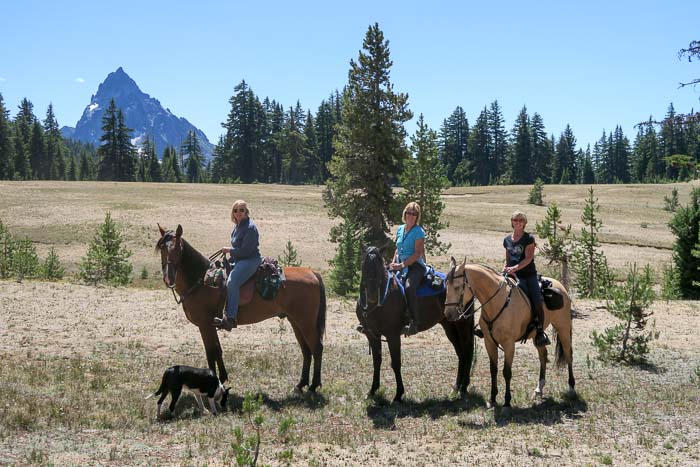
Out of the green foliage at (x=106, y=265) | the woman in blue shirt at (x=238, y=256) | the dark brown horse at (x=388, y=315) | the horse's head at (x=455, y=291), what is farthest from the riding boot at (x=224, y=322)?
the green foliage at (x=106, y=265)

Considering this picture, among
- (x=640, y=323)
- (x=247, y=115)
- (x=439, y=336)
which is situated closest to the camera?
(x=640, y=323)

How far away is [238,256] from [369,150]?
22975 mm

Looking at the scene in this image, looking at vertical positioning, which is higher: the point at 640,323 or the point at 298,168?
the point at 298,168

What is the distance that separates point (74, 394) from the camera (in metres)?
10.1

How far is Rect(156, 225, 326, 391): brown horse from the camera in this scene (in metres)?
10.4

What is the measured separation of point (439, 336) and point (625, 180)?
435ft

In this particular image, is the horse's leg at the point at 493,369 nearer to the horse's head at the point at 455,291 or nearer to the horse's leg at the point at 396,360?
the horse's head at the point at 455,291

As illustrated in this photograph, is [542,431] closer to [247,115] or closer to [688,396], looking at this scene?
[688,396]

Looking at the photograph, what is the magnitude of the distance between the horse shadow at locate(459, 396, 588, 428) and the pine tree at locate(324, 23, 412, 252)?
21927mm

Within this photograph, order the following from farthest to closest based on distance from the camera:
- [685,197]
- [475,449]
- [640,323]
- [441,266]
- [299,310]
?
1. [685,197]
2. [441,266]
3. [640,323]
4. [299,310]
5. [475,449]

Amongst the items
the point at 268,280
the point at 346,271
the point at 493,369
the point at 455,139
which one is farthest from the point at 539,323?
the point at 455,139

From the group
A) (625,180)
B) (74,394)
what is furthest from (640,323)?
(625,180)

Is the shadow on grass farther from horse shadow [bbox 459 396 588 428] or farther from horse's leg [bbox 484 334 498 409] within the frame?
horse's leg [bbox 484 334 498 409]

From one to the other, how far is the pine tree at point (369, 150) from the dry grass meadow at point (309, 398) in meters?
10.6
